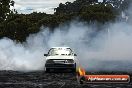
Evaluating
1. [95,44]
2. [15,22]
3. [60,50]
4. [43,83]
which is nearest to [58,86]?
[43,83]

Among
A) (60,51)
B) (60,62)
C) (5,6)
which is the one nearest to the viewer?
(60,62)

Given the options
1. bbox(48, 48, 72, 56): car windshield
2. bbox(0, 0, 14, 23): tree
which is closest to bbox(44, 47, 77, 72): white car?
bbox(48, 48, 72, 56): car windshield

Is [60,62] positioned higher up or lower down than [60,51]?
lower down

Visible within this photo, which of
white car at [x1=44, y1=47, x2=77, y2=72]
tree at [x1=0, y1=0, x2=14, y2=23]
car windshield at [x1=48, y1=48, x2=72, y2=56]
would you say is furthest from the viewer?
tree at [x1=0, y1=0, x2=14, y2=23]

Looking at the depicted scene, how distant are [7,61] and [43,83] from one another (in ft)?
45.8

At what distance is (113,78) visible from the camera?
17.5 metres

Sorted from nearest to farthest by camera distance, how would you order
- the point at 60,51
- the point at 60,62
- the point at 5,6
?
the point at 60,62, the point at 60,51, the point at 5,6

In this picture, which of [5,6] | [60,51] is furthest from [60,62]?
[5,6]

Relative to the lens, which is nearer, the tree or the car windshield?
the car windshield

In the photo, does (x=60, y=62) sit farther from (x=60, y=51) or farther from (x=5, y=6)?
(x=5, y=6)

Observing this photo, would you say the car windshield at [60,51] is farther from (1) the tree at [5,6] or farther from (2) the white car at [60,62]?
(1) the tree at [5,6]

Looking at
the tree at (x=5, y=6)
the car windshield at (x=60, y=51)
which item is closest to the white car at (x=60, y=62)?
the car windshield at (x=60, y=51)

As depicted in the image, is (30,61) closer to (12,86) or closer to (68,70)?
(68,70)

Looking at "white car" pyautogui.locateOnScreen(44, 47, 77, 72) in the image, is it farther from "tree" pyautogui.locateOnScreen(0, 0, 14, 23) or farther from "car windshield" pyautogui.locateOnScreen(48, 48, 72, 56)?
"tree" pyautogui.locateOnScreen(0, 0, 14, 23)
